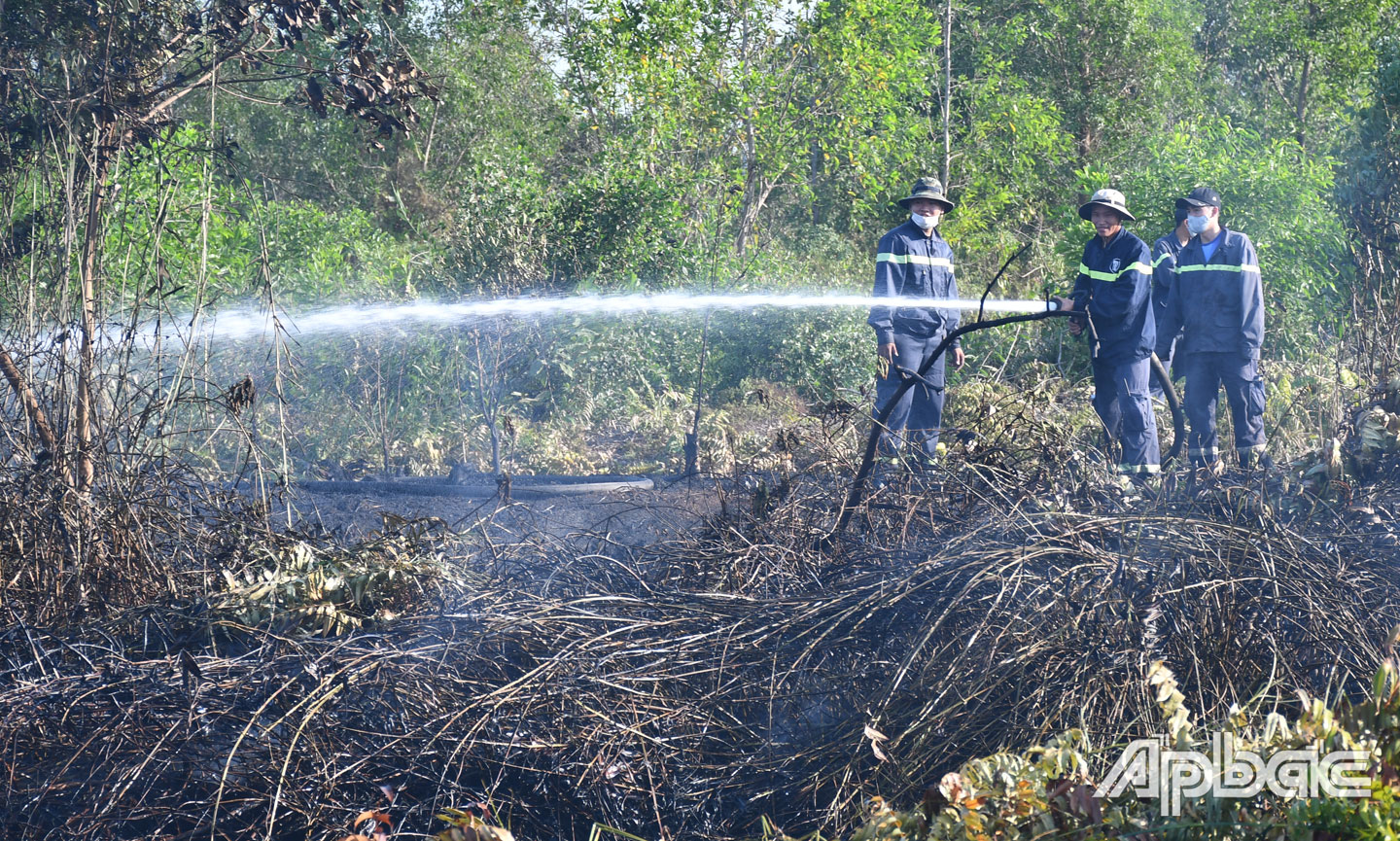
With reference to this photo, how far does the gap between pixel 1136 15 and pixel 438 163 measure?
1104 cm

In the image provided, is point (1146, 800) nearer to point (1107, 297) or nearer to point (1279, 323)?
point (1107, 297)

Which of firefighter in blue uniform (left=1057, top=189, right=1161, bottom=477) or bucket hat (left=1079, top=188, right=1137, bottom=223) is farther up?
bucket hat (left=1079, top=188, right=1137, bottom=223)

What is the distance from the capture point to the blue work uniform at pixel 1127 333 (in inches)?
234

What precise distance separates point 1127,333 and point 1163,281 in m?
0.93

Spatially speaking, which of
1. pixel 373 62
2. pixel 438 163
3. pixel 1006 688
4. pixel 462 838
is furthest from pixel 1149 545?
pixel 438 163

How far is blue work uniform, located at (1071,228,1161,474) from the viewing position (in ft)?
19.5

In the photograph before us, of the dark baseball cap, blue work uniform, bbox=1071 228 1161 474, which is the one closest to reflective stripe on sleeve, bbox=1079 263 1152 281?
blue work uniform, bbox=1071 228 1161 474

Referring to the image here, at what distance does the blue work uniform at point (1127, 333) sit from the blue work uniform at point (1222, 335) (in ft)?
1.40

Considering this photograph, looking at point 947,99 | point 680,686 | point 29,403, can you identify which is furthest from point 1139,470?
point 947,99

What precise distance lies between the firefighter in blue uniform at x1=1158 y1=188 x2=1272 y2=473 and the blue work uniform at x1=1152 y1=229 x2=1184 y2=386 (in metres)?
0.10

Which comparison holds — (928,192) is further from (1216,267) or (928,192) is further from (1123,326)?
(1216,267)

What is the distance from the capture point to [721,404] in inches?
393

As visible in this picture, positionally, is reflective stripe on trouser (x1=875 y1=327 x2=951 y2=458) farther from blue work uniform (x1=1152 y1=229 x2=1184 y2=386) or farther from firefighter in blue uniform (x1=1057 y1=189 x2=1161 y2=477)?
blue work uniform (x1=1152 y1=229 x2=1184 y2=386)

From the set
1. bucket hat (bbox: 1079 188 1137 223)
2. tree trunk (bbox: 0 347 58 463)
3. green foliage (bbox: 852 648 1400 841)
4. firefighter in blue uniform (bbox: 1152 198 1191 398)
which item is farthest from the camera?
firefighter in blue uniform (bbox: 1152 198 1191 398)
